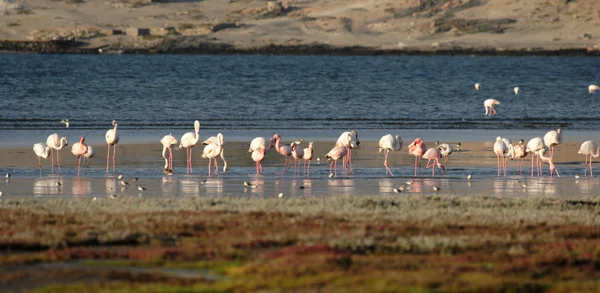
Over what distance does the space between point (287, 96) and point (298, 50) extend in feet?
233

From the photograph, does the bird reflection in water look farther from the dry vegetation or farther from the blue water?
the blue water

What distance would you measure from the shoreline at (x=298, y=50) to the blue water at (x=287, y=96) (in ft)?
79.8

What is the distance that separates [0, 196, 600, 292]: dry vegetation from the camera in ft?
36.4

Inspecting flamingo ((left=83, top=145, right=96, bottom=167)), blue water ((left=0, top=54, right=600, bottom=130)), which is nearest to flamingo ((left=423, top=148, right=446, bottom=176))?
flamingo ((left=83, top=145, right=96, bottom=167))

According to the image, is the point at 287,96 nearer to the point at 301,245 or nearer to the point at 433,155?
the point at 433,155

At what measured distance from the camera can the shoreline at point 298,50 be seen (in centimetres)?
12562

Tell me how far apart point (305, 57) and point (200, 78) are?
1799 inches

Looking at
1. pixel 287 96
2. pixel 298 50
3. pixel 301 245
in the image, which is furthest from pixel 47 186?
pixel 298 50

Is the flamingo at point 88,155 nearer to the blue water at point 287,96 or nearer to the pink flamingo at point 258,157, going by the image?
the pink flamingo at point 258,157

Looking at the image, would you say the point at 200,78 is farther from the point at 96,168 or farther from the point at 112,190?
the point at 112,190

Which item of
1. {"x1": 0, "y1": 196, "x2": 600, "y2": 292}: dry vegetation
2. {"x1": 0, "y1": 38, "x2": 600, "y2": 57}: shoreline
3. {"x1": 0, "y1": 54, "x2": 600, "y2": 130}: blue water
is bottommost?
{"x1": 0, "y1": 196, "x2": 600, "y2": 292}: dry vegetation

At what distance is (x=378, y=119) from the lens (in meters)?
44.2

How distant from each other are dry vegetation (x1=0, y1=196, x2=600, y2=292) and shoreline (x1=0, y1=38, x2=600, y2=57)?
4264 inches

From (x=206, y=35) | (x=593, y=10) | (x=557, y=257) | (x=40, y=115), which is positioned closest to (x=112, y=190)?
(x=557, y=257)
